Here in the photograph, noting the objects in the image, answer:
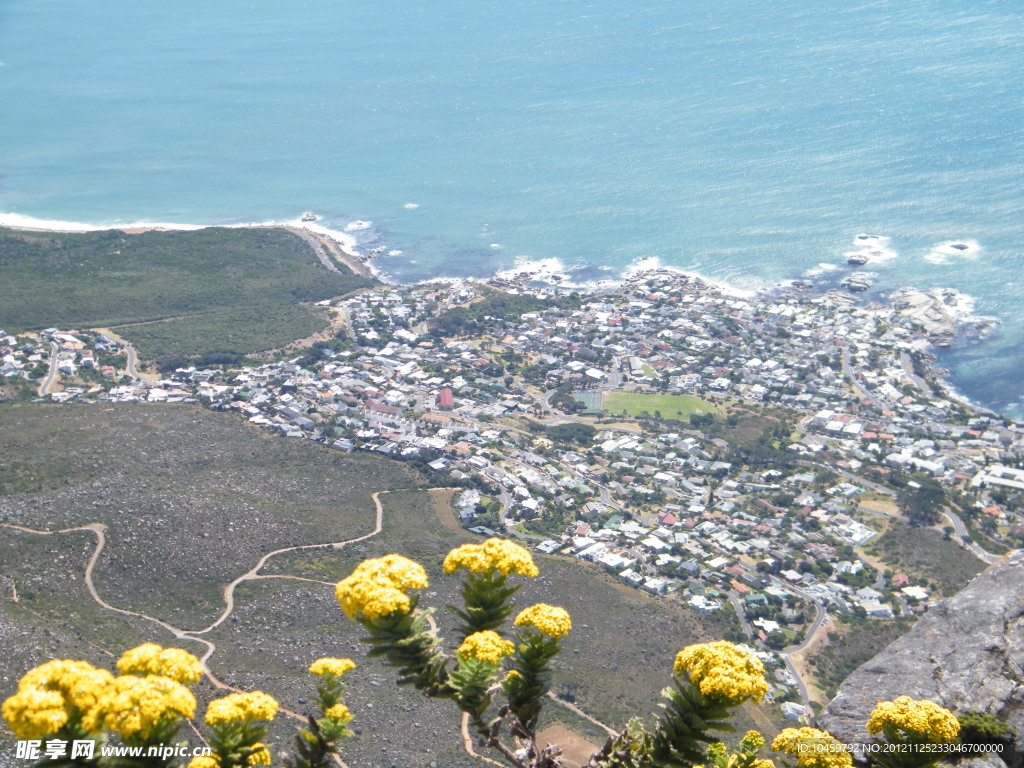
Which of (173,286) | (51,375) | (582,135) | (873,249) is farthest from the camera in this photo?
(582,135)

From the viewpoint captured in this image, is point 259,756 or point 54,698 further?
point 259,756

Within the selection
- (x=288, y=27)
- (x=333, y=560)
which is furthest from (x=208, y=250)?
(x=288, y=27)

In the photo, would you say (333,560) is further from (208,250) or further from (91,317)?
(208,250)

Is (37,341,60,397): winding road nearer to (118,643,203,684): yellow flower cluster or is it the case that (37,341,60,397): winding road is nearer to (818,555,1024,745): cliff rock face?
(118,643,203,684): yellow flower cluster

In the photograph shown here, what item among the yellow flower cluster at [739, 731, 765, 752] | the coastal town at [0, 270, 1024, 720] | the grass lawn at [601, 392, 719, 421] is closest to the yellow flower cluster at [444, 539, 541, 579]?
the yellow flower cluster at [739, 731, 765, 752]

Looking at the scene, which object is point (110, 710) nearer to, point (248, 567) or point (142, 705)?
point (142, 705)

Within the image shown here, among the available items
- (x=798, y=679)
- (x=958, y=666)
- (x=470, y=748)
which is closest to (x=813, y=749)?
(x=958, y=666)
